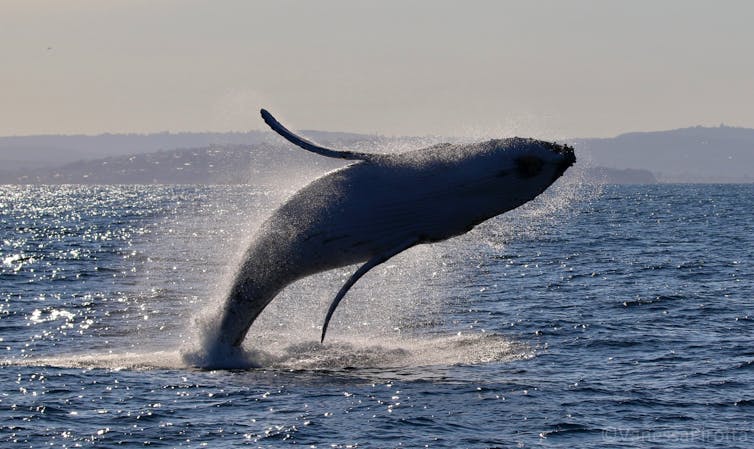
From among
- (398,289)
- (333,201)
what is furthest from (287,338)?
(398,289)

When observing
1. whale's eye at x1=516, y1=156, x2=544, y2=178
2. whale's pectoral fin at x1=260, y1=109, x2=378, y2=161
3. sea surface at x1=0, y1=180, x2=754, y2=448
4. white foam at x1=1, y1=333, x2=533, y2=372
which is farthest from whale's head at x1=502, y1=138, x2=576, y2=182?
white foam at x1=1, y1=333, x2=533, y2=372

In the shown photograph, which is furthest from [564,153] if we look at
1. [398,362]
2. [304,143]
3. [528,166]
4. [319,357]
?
[319,357]

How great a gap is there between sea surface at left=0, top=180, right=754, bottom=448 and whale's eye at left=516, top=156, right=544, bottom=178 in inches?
171

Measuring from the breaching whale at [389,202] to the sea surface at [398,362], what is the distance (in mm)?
1447

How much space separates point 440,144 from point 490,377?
17.2 ft

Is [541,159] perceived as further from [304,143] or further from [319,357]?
[319,357]

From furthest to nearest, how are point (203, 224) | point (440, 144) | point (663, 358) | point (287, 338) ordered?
point (203, 224)
point (287, 338)
point (663, 358)
point (440, 144)

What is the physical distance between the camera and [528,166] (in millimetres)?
19422

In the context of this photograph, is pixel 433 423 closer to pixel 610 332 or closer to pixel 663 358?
pixel 663 358

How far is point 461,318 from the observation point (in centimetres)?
3297

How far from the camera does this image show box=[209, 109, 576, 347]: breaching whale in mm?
19625

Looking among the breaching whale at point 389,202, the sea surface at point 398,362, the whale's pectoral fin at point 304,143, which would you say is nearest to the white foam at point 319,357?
the sea surface at point 398,362

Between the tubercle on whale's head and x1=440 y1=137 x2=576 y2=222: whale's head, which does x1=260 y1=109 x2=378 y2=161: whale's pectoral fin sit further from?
the tubercle on whale's head

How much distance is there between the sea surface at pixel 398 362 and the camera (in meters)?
19.0
